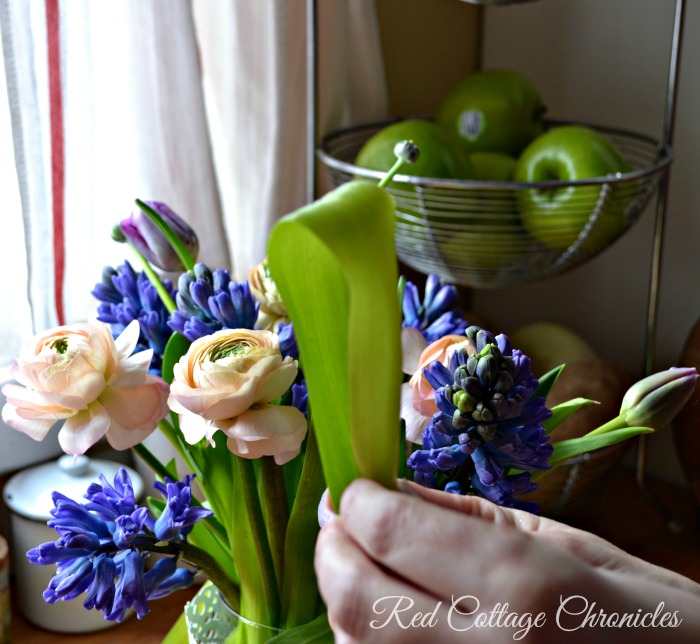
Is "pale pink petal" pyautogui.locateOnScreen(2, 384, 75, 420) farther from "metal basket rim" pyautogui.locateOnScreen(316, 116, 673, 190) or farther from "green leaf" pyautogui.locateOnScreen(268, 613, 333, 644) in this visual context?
"metal basket rim" pyautogui.locateOnScreen(316, 116, 673, 190)

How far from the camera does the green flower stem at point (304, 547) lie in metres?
0.37

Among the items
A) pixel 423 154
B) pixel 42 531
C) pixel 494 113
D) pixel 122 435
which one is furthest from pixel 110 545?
pixel 494 113

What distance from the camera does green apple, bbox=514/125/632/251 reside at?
2.32 feet

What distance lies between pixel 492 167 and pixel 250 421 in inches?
19.7

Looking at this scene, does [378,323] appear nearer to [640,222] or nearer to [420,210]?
[420,210]

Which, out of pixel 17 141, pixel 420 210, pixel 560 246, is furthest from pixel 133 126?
pixel 560 246

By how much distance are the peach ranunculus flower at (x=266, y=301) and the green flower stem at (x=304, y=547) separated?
71mm

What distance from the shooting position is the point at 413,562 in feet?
0.80

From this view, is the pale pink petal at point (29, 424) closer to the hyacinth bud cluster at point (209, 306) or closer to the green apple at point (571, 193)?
the hyacinth bud cluster at point (209, 306)

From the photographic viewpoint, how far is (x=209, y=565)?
0.39m

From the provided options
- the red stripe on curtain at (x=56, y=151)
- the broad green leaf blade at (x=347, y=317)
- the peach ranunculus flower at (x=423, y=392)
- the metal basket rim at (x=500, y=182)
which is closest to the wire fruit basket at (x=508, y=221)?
the metal basket rim at (x=500, y=182)

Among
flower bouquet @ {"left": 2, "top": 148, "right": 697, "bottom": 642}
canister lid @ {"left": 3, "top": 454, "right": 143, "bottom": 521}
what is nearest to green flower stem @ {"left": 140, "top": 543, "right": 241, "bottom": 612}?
flower bouquet @ {"left": 2, "top": 148, "right": 697, "bottom": 642}

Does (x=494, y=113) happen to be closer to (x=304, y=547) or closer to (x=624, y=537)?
(x=624, y=537)

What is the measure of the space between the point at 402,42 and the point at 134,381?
0.72 meters
